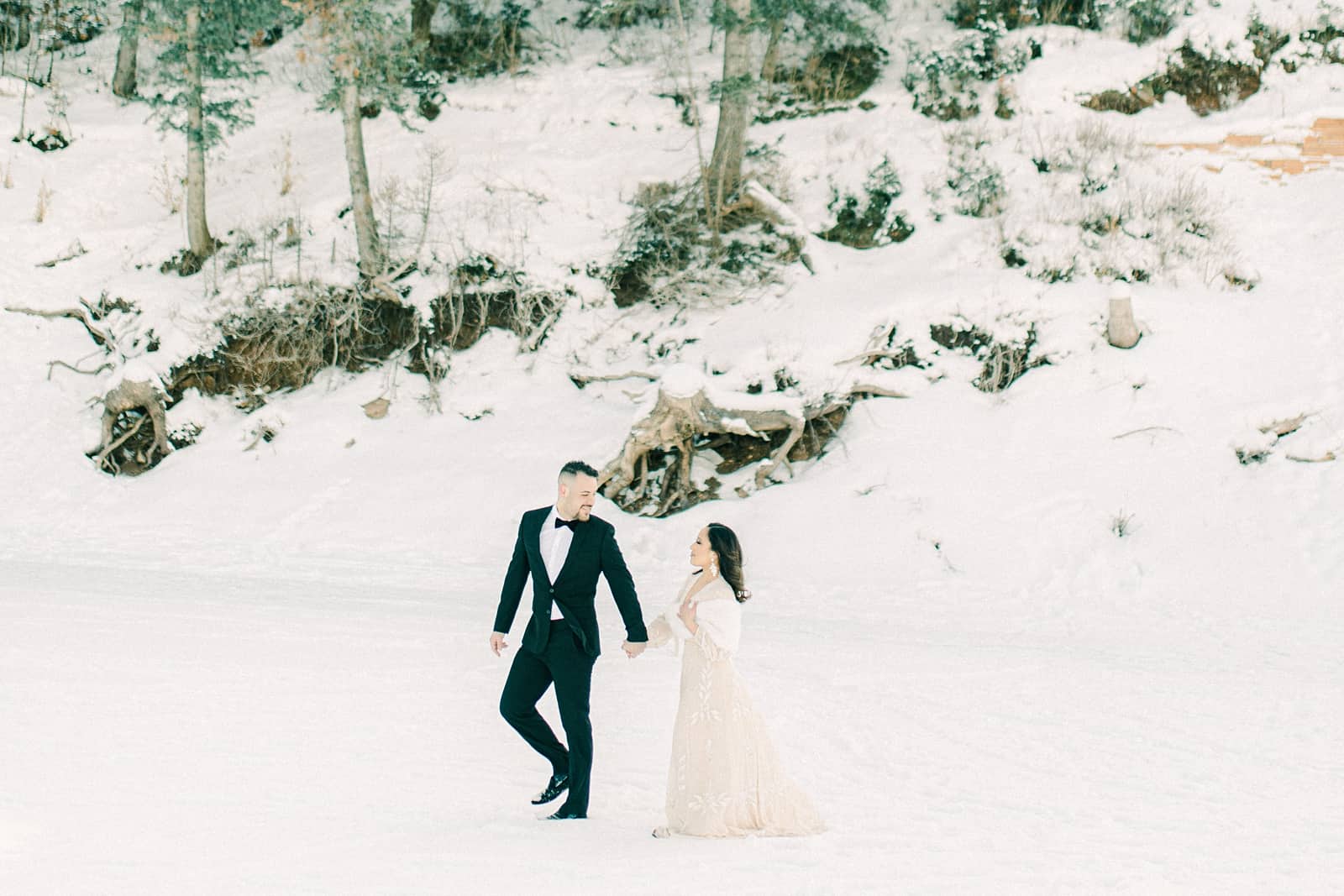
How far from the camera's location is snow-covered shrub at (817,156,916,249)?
16.6 metres

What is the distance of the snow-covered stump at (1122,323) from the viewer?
45.2 ft

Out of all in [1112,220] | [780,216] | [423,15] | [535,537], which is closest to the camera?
[535,537]

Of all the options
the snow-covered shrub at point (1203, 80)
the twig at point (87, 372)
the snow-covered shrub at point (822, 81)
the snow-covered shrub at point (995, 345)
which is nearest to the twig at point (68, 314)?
the twig at point (87, 372)

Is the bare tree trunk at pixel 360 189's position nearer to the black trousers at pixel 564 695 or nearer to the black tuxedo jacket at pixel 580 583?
the black tuxedo jacket at pixel 580 583

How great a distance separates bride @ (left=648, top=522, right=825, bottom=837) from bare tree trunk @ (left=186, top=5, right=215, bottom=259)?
49.6 feet

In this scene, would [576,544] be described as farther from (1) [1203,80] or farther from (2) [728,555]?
(1) [1203,80]

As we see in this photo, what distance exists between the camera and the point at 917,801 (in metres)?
5.88

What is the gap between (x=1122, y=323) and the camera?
45.3 ft

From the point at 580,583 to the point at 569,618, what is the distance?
172 mm

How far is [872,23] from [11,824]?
20.1m

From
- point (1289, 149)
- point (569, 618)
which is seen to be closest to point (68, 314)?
point (569, 618)

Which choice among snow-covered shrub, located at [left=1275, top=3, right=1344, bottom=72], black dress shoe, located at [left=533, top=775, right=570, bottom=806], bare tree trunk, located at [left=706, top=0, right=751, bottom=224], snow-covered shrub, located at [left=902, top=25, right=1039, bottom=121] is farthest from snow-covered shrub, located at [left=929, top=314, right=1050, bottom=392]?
black dress shoe, located at [left=533, top=775, right=570, bottom=806]

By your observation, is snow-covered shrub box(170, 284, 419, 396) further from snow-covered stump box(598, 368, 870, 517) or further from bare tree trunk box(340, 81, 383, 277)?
snow-covered stump box(598, 368, 870, 517)

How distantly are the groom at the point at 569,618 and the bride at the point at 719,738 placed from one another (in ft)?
1.12
